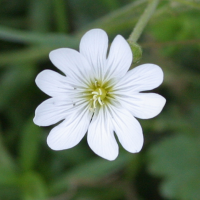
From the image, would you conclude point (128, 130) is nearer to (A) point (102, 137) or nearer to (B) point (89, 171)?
(A) point (102, 137)

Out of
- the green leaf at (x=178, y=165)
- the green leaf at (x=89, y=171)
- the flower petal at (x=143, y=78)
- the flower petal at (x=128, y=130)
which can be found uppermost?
the flower petal at (x=143, y=78)

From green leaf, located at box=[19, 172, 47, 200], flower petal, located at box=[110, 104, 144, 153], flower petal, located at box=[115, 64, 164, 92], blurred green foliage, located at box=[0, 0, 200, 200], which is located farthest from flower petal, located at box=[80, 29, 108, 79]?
green leaf, located at box=[19, 172, 47, 200]

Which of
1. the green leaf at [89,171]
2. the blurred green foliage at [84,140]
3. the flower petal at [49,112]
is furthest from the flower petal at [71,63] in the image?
the green leaf at [89,171]

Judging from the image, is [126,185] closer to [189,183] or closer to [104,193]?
[104,193]

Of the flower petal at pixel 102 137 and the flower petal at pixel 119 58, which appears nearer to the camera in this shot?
the flower petal at pixel 119 58

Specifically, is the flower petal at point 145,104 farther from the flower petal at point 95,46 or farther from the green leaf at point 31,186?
the green leaf at point 31,186

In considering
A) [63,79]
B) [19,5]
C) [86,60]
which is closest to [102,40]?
[86,60]

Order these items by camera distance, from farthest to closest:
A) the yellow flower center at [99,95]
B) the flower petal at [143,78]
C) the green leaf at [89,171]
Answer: the green leaf at [89,171] → the yellow flower center at [99,95] → the flower petal at [143,78]
